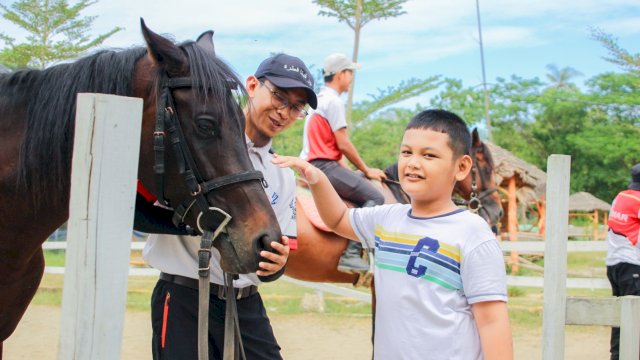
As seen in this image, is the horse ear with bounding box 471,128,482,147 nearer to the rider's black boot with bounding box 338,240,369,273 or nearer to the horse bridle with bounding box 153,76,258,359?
the rider's black boot with bounding box 338,240,369,273

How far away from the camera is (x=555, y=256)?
2936 mm

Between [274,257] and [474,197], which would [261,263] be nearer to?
[274,257]

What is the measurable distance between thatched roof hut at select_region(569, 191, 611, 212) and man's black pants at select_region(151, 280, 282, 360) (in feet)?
92.6

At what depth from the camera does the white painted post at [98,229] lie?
4.65ft

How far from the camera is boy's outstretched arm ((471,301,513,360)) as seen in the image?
2006mm

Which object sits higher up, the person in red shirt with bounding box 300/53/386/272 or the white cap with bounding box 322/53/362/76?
the white cap with bounding box 322/53/362/76

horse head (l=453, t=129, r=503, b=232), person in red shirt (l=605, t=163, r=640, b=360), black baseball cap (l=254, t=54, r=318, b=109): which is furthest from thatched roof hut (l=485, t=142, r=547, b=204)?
black baseball cap (l=254, t=54, r=318, b=109)

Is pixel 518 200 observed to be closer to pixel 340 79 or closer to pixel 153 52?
pixel 340 79

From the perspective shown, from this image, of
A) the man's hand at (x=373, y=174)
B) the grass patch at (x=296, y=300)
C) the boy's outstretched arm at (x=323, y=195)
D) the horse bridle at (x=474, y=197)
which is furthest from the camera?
the grass patch at (x=296, y=300)

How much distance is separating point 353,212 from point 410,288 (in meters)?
0.49

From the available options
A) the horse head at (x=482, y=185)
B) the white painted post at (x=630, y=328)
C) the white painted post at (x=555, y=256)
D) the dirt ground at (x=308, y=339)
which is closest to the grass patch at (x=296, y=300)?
the dirt ground at (x=308, y=339)

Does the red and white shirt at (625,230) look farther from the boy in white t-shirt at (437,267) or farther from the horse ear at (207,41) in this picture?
the horse ear at (207,41)

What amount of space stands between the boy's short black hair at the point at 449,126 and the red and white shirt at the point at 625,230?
4.15m

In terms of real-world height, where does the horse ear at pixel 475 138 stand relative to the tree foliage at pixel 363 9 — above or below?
below
